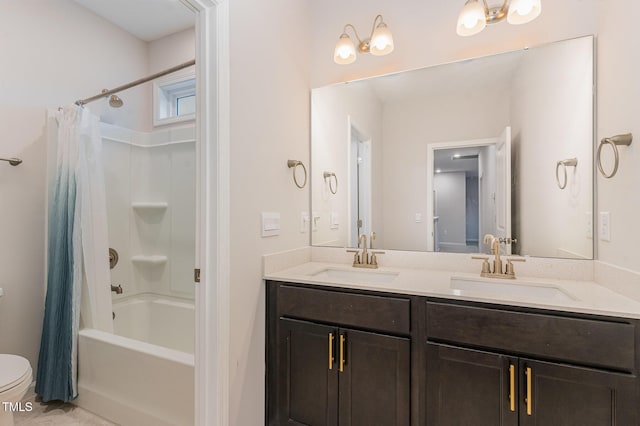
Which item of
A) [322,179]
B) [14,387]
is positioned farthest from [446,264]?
[14,387]

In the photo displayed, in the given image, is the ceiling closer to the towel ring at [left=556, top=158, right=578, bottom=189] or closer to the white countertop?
the white countertop

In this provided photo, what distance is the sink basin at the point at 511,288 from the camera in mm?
1312

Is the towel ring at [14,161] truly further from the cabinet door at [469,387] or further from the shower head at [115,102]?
the cabinet door at [469,387]

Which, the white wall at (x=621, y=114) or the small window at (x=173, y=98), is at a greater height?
the small window at (x=173, y=98)

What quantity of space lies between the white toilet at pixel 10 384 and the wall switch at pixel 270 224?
129cm

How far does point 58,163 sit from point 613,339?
9.81 feet

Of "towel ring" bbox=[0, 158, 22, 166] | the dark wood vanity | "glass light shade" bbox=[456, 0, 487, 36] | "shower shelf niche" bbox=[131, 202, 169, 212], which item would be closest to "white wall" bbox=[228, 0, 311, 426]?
the dark wood vanity

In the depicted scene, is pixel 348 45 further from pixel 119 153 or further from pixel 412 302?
pixel 119 153

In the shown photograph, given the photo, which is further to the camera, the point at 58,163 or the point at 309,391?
the point at 58,163

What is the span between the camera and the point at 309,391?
1413mm

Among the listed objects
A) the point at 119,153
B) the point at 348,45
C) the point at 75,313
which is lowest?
the point at 75,313

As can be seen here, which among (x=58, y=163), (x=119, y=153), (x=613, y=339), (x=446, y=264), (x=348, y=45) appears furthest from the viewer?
(x=119, y=153)

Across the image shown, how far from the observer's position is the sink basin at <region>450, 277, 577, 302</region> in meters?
1.31

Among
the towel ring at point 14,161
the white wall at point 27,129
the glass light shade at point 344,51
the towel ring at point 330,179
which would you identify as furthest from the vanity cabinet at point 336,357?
the towel ring at point 14,161
